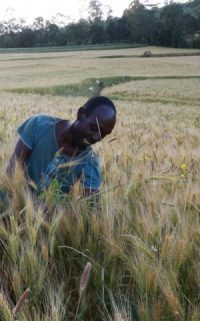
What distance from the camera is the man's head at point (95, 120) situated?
1934mm

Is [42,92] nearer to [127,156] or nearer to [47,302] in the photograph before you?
[127,156]

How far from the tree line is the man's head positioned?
7491 centimetres

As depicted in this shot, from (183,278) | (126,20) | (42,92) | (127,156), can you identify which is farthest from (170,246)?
(126,20)

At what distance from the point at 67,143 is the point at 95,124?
0.35m

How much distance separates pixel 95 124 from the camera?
1.95 metres

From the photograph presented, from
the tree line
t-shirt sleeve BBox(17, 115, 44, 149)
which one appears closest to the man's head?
t-shirt sleeve BBox(17, 115, 44, 149)

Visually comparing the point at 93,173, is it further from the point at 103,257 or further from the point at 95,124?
the point at 103,257

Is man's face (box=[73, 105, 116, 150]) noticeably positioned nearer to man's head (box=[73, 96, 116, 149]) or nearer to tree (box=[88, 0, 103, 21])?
man's head (box=[73, 96, 116, 149])

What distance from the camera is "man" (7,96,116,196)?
76.1 inches

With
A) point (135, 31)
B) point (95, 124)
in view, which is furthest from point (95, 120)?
point (135, 31)

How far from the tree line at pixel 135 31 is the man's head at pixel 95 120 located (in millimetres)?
74910

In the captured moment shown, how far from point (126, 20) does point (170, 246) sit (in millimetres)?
84487

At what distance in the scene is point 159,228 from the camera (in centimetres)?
125

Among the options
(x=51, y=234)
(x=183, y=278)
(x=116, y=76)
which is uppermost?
(x=51, y=234)
